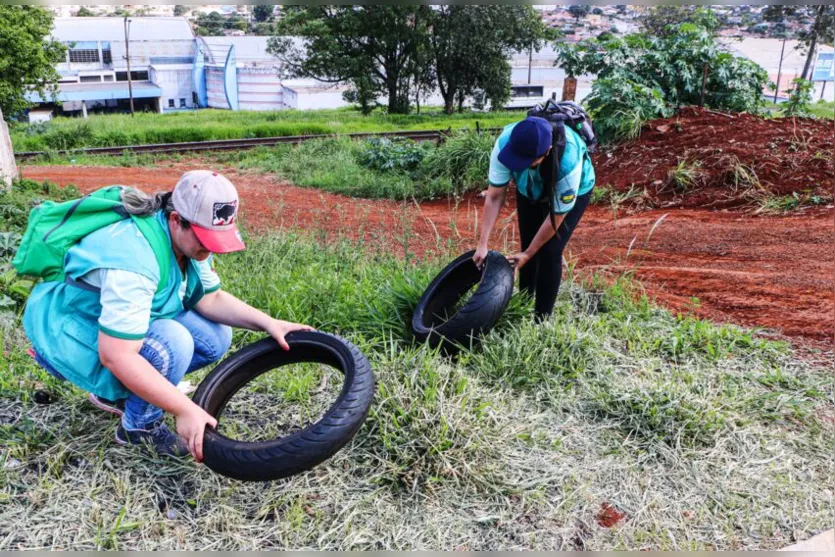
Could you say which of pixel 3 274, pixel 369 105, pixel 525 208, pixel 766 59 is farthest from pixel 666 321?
pixel 369 105

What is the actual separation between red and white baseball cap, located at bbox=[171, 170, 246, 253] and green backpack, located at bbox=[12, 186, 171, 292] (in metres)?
0.14

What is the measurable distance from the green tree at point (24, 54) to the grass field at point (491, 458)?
19.3m

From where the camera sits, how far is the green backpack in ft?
7.68

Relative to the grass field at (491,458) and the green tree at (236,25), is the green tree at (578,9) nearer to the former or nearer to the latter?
the grass field at (491,458)

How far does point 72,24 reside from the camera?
23.4 meters

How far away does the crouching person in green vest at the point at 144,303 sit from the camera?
7.33ft

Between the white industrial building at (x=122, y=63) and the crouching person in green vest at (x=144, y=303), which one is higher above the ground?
the white industrial building at (x=122, y=63)

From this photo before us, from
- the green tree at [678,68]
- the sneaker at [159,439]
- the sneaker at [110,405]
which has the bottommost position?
the sneaker at [159,439]

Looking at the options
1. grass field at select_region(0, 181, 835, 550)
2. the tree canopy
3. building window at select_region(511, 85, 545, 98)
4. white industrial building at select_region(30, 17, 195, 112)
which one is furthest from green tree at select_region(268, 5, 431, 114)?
grass field at select_region(0, 181, 835, 550)

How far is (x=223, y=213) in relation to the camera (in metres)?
2.36

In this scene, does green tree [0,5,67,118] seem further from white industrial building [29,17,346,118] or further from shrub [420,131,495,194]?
shrub [420,131,495,194]

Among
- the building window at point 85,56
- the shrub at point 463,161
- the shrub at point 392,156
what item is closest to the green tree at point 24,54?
the building window at point 85,56

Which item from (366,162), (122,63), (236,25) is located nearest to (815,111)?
(366,162)

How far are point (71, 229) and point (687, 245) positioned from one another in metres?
6.10
